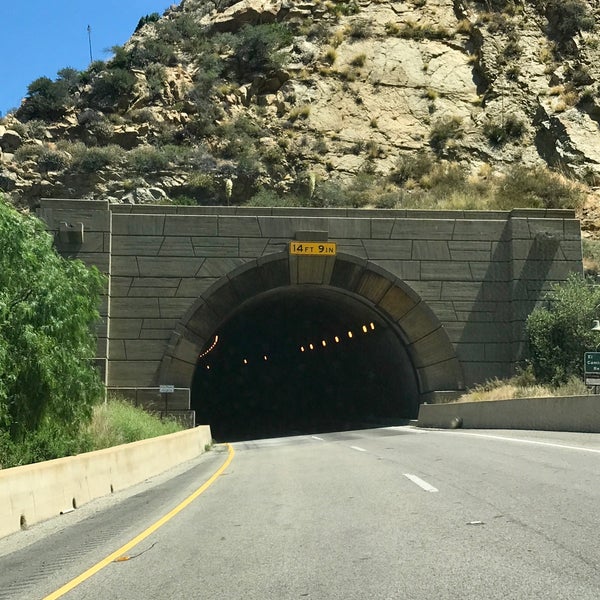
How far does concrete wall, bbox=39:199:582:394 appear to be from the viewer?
3122 cm

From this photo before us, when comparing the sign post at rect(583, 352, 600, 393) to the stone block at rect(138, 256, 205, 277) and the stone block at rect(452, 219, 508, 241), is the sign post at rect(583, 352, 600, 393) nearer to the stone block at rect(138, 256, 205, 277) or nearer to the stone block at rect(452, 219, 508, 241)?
the stone block at rect(452, 219, 508, 241)

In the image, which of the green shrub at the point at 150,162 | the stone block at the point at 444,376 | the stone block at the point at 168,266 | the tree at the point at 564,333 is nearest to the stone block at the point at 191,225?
the stone block at the point at 168,266

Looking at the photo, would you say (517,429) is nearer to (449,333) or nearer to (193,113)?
(449,333)

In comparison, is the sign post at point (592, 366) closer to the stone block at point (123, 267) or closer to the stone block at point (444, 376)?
the stone block at point (444, 376)

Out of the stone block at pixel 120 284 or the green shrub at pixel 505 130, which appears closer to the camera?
the stone block at pixel 120 284

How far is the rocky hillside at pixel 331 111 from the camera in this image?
48.4 meters

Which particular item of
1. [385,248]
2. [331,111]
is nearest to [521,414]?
[385,248]

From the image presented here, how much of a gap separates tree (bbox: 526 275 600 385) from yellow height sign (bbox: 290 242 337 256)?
8625 mm

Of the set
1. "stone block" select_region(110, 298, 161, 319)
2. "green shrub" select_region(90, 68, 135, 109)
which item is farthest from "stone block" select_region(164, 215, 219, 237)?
"green shrub" select_region(90, 68, 135, 109)

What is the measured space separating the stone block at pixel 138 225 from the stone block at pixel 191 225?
1.10 feet

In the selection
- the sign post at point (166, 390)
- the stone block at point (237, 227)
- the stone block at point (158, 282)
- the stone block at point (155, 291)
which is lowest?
the sign post at point (166, 390)

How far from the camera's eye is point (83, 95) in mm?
55562

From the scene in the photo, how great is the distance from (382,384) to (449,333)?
10008mm

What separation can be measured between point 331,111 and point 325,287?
81.7 feet
